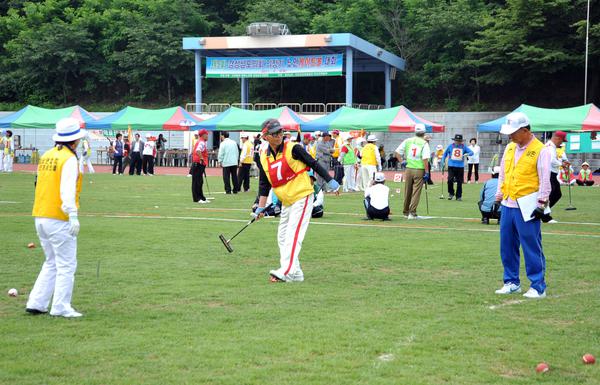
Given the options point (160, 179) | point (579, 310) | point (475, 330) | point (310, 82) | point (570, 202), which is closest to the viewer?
point (475, 330)

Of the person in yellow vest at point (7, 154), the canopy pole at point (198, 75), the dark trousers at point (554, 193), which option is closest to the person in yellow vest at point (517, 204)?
the dark trousers at point (554, 193)

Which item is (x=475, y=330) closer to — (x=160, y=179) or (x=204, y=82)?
(x=160, y=179)

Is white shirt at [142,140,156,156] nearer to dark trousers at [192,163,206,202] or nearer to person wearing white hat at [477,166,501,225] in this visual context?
dark trousers at [192,163,206,202]

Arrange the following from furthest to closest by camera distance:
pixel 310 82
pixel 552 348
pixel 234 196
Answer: pixel 310 82 → pixel 234 196 → pixel 552 348

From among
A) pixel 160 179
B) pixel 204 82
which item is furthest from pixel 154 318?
pixel 204 82

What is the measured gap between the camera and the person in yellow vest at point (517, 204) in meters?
8.83

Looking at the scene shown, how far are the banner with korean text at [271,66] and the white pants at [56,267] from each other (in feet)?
141

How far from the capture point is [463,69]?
53406 mm

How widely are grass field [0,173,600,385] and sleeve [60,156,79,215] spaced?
42.3 inches

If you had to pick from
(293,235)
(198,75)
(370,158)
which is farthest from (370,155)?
(198,75)

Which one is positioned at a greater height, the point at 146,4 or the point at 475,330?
the point at 146,4

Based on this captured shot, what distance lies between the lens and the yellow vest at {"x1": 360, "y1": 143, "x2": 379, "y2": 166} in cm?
2655

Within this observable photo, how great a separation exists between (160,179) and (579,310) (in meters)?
26.9

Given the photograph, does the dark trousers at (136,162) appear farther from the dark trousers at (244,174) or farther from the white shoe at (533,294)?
the white shoe at (533,294)
